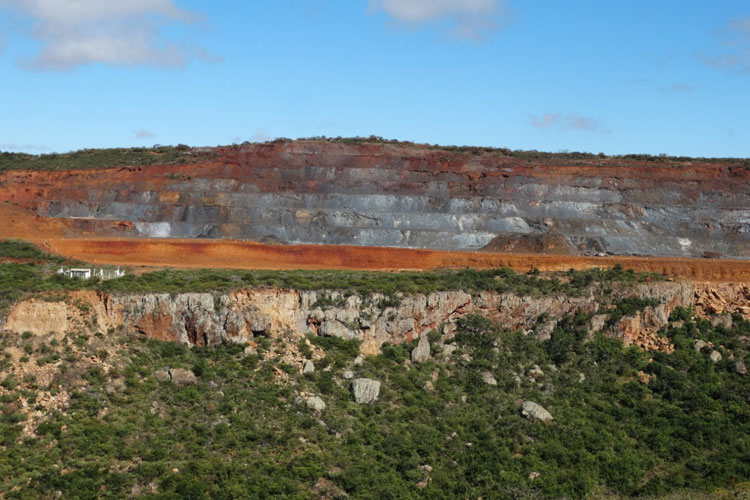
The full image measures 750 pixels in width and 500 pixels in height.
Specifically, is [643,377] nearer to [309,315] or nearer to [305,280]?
[309,315]

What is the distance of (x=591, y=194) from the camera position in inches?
3150

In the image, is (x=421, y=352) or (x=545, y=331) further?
(x=545, y=331)

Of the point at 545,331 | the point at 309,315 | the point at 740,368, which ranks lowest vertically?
the point at 740,368

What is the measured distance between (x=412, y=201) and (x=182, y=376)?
1782 inches

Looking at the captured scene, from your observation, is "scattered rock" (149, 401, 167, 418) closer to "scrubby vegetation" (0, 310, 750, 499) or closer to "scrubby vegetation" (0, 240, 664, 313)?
"scrubby vegetation" (0, 310, 750, 499)

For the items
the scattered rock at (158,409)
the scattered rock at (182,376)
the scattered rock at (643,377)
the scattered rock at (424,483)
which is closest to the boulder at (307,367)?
the scattered rock at (182,376)

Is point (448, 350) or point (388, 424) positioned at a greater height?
point (448, 350)

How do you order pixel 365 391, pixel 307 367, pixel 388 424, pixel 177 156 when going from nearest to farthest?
pixel 388 424, pixel 365 391, pixel 307 367, pixel 177 156

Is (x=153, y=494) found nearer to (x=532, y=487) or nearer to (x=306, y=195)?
(x=532, y=487)

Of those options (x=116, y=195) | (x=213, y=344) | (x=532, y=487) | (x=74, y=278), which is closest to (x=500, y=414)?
(x=532, y=487)

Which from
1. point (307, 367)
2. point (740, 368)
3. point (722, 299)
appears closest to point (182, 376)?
point (307, 367)

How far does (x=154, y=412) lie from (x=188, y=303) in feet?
17.3

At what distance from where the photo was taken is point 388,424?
119 feet

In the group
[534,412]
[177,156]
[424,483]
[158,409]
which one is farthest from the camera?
[177,156]
